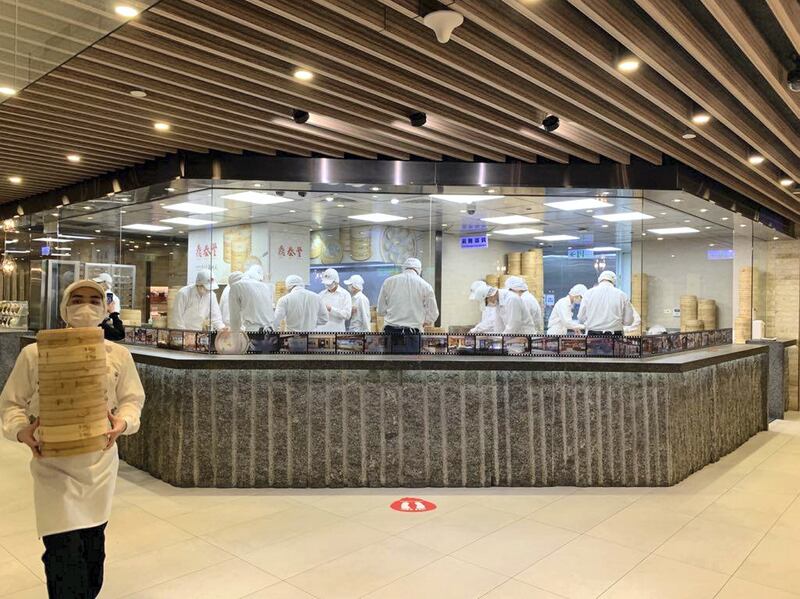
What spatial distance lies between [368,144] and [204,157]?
1.36m

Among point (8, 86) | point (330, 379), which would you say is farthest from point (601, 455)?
point (8, 86)

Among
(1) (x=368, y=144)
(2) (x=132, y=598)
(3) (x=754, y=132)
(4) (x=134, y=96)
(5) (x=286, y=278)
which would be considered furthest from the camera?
(5) (x=286, y=278)

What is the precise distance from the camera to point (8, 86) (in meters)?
3.54

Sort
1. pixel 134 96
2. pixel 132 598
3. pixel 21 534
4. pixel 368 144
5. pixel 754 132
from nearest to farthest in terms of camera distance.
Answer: pixel 132 598, pixel 21 534, pixel 134 96, pixel 754 132, pixel 368 144

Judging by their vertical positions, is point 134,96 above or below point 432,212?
above

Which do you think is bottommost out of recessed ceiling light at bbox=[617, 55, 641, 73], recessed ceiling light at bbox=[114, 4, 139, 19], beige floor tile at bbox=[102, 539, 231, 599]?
beige floor tile at bbox=[102, 539, 231, 599]

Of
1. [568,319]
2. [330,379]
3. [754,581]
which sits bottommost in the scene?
[754,581]

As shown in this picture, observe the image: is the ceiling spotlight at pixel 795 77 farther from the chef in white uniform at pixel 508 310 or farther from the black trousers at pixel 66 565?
the black trousers at pixel 66 565

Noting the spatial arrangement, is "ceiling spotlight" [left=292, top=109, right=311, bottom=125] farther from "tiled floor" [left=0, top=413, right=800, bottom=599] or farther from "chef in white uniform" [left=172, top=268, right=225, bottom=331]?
"tiled floor" [left=0, top=413, right=800, bottom=599]

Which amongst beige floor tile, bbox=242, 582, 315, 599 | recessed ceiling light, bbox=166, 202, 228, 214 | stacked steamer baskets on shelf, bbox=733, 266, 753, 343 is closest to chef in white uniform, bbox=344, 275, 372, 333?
recessed ceiling light, bbox=166, 202, 228, 214

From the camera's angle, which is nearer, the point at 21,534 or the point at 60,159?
the point at 21,534

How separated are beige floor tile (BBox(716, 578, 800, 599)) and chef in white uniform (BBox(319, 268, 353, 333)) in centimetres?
297

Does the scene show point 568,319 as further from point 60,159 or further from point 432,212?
point 60,159

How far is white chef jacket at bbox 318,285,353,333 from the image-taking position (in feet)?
16.2
